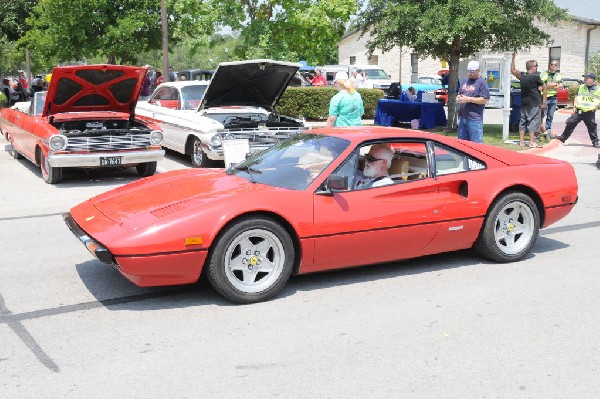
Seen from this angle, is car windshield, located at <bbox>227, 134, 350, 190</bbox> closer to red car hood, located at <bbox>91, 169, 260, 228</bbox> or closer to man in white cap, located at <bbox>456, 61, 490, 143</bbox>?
red car hood, located at <bbox>91, 169, 260, 228</bbox>

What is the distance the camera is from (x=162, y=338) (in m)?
4.35

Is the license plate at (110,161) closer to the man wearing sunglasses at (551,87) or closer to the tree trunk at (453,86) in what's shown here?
the man wearing sunglasses at (551,87)

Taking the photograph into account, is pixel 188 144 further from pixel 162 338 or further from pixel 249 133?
pixel 162 338

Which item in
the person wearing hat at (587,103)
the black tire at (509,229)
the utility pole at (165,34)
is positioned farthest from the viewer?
the utility pole at (165,34)

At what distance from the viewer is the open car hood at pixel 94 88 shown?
10.3m

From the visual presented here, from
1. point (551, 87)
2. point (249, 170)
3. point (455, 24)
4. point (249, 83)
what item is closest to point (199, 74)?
point (455, 24)

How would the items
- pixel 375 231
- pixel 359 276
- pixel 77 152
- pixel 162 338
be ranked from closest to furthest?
pixel 162 338 < pixel 375 231 < pixel 359 276 < pixel 77 152

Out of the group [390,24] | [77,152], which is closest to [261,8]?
[390,24]

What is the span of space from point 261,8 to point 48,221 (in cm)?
1562

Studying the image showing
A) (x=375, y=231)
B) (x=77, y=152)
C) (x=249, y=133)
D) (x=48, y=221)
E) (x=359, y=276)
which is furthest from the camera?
(x=249, y=133)

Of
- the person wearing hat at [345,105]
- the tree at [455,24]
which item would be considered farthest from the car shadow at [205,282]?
the tree at [455,24]

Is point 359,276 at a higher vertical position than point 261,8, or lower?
lower

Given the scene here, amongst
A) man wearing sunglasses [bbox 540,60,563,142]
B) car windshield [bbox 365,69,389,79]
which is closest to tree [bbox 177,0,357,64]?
man wearing sunglasses [bbox 540,60,563,142]

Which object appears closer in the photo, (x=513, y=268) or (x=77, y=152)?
(x=513, y=268)
